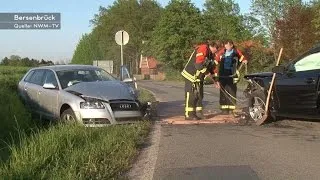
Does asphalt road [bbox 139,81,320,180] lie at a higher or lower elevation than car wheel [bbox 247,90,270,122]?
lower

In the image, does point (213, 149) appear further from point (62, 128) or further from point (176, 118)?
point (176, 118)

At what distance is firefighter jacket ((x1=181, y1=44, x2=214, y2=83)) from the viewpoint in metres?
12.3

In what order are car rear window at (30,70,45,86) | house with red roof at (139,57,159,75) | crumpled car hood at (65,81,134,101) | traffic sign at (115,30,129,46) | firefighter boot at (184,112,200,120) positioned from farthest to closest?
1. house with red roof at (139,57,159,75)
2. traffic sign at (115,30,129,46)
3. car rear window at (30,70,45,86)
4. firefighter boot at (184,112,200,120)
5. crumpled car hood at (65,81,134,101)

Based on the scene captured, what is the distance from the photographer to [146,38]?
281 feet

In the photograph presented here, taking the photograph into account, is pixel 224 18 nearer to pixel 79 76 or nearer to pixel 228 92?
pixel 228 92

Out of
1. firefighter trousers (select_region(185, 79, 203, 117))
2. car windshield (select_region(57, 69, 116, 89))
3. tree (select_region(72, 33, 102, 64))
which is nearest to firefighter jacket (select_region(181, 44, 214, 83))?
firefighter trousers (select_region(185, 79, 203, 117))

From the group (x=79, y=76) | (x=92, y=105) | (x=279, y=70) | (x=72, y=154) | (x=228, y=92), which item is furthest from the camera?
(x=228, y=92)

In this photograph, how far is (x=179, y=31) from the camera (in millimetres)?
60562

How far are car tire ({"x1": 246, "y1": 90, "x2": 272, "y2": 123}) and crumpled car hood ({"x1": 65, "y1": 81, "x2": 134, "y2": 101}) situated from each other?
252cm

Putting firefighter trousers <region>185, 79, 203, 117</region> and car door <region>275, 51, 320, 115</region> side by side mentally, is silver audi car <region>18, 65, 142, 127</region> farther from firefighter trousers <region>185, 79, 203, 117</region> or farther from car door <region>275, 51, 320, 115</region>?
car door <region>275, 51, 320, 115</region>

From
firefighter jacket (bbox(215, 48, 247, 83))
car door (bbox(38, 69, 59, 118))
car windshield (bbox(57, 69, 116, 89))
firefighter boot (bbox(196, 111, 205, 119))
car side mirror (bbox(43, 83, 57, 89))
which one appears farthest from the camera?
firefighter jacket (bbox(215, 48, 247, 83))

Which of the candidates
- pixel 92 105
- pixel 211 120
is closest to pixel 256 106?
pixel 211 120

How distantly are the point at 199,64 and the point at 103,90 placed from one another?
2.28 metres

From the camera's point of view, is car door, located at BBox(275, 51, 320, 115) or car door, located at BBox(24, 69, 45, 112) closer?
car door, located at BBox(275, 51, 320, 115)
